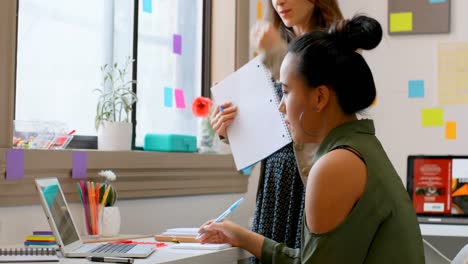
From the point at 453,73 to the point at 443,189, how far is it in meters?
0.76

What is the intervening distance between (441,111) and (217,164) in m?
1.23

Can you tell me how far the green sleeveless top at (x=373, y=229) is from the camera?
4.02 ft

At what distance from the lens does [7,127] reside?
2039mm

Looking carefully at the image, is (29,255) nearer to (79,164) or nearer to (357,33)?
(79,164)

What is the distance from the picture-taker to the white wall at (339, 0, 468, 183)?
3.57 meters

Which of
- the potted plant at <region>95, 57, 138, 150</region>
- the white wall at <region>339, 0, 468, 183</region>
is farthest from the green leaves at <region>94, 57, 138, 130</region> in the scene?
the white wall at <region>339, 0, 468, 183</region>

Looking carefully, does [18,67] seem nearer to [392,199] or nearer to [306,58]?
[306,58]

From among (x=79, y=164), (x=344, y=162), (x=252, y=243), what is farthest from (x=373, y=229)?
(x=79, y=164)

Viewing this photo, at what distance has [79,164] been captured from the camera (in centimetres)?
225

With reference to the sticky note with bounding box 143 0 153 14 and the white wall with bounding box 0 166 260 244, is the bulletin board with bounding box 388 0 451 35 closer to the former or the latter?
the white wall with bounding box 0 166 260 244

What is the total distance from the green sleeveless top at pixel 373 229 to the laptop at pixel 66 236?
1.71 ft

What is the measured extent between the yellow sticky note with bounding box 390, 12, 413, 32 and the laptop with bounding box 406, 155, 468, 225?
818 millimetres

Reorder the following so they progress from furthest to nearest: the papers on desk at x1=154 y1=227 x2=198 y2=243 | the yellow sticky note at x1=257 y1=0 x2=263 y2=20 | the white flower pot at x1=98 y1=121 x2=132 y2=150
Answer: the yellow sticky note at x1=257 y1=0 x2=263 y2=20, the white flower pot at x1=98 y1=121 x2=132 y2=150, the papers on desk at x1=154 y1=227 x2=198 y2=243

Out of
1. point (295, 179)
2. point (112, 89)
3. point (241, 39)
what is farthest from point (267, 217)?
point (241, 39)
